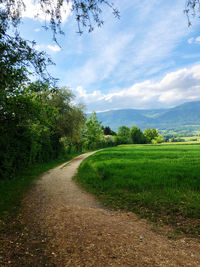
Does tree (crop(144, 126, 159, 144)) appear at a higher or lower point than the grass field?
higher

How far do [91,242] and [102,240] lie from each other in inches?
12.4

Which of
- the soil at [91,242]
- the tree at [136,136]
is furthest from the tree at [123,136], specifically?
the soil at [91,242]

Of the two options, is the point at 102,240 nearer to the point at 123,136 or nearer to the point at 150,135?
the point at 123,136

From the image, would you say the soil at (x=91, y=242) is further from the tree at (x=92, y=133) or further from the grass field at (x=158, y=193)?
the tree at (x=92, y=133)

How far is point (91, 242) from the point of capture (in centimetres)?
428

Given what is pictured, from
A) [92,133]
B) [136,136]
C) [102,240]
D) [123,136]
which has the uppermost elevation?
[92,133]

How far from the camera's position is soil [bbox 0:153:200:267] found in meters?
3.63

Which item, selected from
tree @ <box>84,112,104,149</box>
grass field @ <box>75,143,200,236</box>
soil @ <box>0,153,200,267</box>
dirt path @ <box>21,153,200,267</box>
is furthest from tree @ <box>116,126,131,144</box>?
soil @ <box>0,153,200,267</box>

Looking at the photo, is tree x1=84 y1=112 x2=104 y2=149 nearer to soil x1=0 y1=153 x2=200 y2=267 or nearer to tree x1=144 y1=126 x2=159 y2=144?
soil x1=0 y1=153 x2=200 y2=267

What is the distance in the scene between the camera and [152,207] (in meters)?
6.55

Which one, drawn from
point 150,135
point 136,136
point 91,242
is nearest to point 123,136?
point 136,136

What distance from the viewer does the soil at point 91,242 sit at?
11.9 feet

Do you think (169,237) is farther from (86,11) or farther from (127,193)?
(86,11)

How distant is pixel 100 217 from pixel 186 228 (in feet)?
9.58
